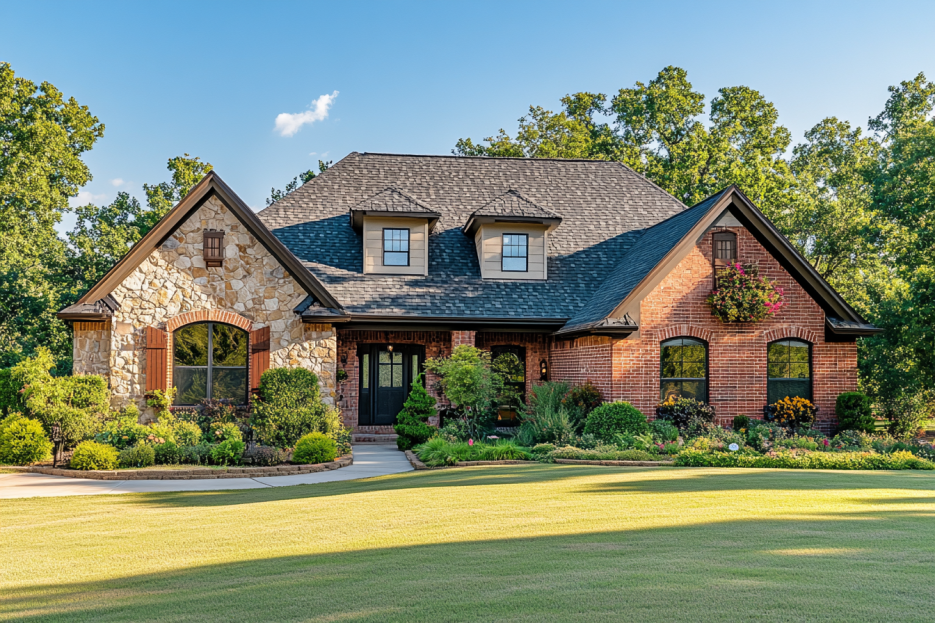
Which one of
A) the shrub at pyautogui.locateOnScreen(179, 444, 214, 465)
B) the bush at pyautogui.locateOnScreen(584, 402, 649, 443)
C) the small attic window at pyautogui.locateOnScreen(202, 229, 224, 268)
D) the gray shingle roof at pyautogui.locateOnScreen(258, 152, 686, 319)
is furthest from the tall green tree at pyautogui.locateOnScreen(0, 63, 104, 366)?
the bush at pyautogui.locateOnScreen(584, 402, 649, 443)

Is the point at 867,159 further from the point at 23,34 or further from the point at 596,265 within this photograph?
the point at 23,34

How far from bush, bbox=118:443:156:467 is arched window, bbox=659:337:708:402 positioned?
1086 cm

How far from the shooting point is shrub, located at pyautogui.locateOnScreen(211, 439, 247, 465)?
12.6 meters

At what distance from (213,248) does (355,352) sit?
4747mm

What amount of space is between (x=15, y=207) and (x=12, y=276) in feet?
31.7

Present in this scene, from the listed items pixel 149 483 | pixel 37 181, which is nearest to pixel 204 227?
pixel 149 483

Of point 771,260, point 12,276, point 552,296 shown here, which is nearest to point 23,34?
point 12,276

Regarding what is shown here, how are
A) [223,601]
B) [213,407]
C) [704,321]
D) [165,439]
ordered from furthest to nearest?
[704,321] < [213,407] < [165,439] < [223,601]

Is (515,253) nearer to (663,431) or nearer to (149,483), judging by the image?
(663,431)

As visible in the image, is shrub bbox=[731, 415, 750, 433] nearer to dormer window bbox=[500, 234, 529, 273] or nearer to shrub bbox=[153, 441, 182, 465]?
dormer window bbox=[500, 234, 529, 273]

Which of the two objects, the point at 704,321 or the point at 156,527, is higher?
the point at 704,321

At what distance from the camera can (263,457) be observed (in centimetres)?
1265

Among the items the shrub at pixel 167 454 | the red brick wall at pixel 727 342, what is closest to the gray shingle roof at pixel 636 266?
the red brick wall at pixel 727 342

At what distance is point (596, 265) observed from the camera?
63.7ft
